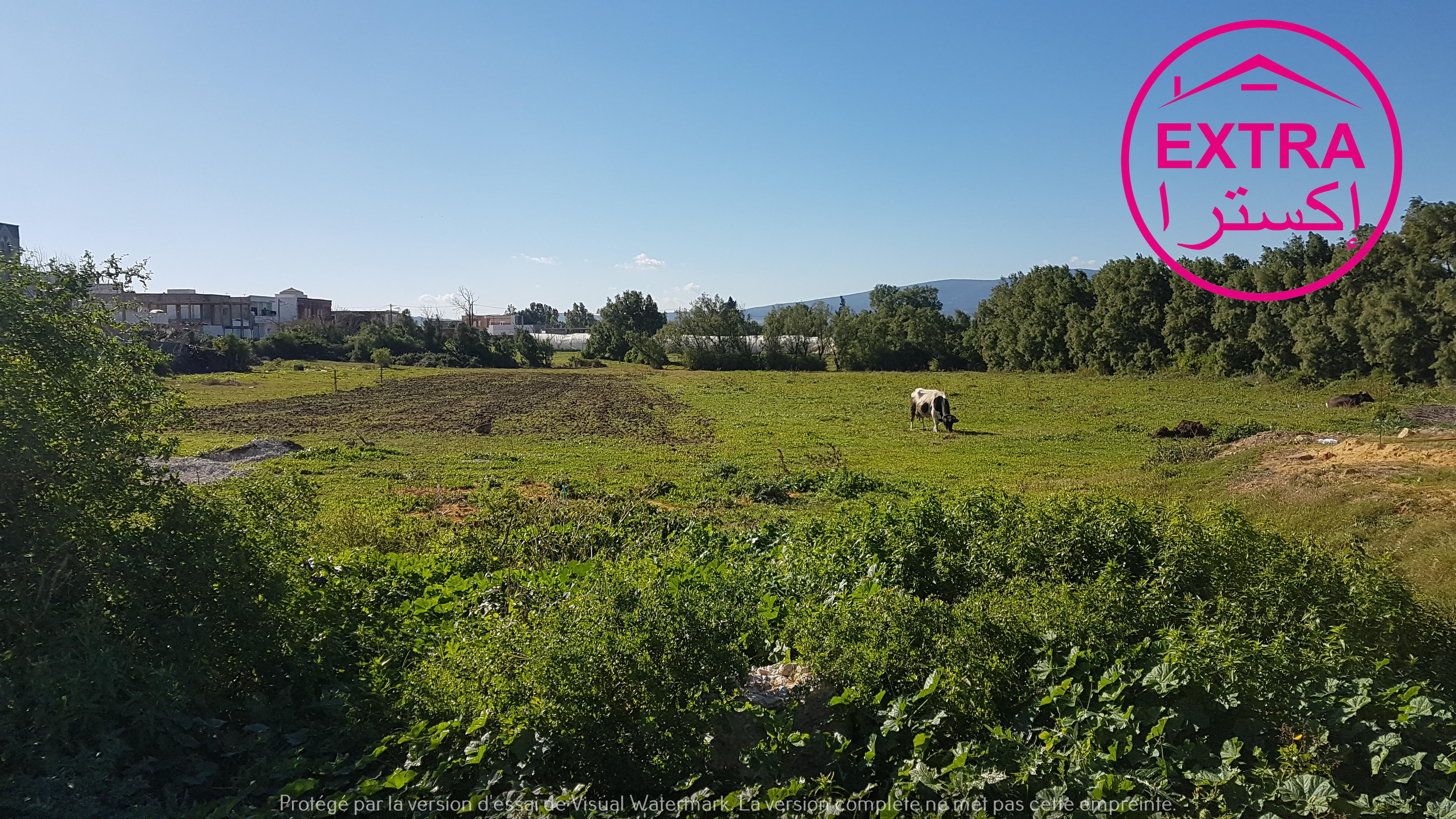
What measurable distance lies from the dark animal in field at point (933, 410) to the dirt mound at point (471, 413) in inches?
274

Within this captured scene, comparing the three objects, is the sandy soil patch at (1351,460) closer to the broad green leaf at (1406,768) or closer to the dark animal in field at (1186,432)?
the dark animal in field at (1186,432)

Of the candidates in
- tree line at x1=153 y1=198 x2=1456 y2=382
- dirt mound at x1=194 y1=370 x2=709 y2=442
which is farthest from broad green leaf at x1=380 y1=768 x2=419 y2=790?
tree line at x1=153 y1=198 x2=1456 y2=382

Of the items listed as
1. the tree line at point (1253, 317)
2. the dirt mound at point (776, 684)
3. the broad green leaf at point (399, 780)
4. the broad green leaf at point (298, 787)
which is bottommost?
the broad green leaf at point (298, 787)

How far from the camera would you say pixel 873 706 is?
14.9 feet

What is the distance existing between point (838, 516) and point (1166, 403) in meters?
25.4

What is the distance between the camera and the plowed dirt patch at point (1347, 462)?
39.8 ft

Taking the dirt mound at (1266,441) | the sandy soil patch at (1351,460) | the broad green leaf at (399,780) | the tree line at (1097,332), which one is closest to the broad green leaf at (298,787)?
the broad green leaf at (399,780)

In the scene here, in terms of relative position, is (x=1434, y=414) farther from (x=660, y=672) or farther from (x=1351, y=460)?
(x=660, y=672)

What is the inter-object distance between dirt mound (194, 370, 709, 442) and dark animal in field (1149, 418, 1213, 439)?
1247 centimetres

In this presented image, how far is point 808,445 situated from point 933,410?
213 inches

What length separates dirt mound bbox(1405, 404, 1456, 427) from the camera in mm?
20469

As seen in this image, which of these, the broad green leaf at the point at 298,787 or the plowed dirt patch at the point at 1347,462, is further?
the plowed dirt patch at the point at 1347,462

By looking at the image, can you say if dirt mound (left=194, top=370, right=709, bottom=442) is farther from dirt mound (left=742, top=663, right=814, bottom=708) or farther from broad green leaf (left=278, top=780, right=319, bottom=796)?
broad green leaf (left=278, top=780, right=319, bottom=796)

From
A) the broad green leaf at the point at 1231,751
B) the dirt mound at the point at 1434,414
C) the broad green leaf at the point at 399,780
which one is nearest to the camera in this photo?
the broad green leaf at the point at 1231,751
